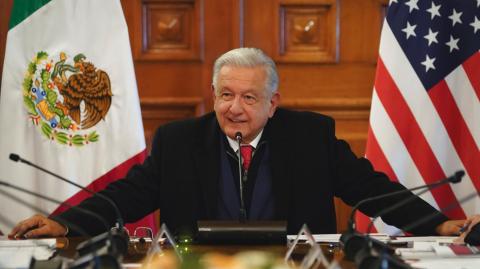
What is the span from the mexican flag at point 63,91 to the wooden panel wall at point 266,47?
1.84 ft

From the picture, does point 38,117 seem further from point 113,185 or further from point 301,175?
point 301,175

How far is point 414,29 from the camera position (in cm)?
331

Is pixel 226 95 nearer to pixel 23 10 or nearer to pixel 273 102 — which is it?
pixel 273 102

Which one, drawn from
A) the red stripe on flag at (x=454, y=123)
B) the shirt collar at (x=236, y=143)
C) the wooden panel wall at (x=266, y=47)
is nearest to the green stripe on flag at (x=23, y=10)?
the wooden panel wall at (x=266, y=47)

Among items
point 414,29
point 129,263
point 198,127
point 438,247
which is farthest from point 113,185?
point 414,29

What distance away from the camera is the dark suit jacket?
2.75 m

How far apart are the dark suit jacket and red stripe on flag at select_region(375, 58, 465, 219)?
50 cm

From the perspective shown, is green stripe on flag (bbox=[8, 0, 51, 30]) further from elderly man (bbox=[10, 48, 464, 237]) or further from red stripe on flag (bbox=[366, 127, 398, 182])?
red stripe on flag (bbox=[366, 127, 398, 182])

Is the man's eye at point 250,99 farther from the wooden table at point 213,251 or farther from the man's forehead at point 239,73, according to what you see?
the wooden table at point 213,251

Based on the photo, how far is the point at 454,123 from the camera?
130 inches

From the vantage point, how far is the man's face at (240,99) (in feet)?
8.74

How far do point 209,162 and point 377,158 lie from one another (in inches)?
35.0

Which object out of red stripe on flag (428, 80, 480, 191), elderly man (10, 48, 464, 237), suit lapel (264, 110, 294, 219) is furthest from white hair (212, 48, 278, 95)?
red stripe on flag (428, 80, 480, 191)

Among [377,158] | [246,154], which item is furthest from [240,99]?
[377,158]
